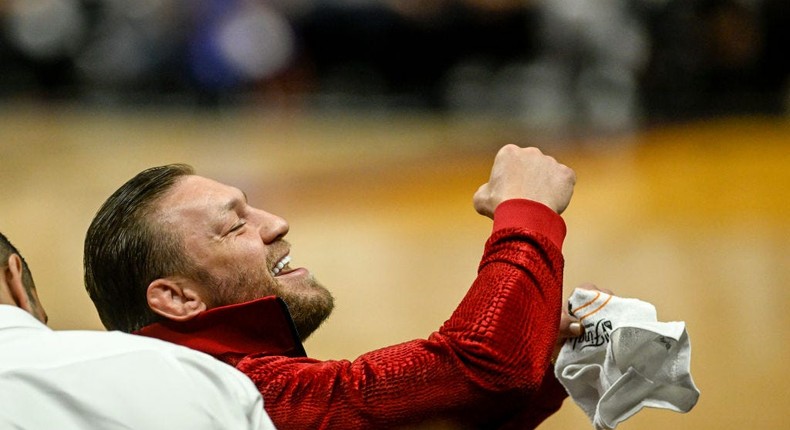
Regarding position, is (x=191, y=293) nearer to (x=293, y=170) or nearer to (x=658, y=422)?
(x=658, y=422)

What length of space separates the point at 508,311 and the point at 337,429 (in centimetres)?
28

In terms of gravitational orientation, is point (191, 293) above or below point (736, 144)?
below

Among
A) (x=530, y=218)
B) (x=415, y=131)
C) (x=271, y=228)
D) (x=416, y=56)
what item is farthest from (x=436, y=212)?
(x=530, y=218)

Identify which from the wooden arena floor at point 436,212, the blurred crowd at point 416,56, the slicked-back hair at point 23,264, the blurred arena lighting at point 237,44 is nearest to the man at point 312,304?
the slicked-back hair at point 23,264

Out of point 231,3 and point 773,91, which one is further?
point 231,3

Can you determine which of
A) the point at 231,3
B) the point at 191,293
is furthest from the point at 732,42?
the point at 191,293

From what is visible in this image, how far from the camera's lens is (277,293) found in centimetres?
186

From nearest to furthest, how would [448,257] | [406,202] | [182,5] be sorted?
[448,257], [406,202], [182,5]

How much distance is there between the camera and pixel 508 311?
1582mm

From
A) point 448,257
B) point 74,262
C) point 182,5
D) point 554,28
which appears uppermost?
point 554,28


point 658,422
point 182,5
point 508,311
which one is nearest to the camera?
point 508,311

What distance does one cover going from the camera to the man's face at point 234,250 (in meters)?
1.83

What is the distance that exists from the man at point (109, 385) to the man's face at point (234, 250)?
1.49ft

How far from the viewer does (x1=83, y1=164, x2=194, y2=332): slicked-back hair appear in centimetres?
182
